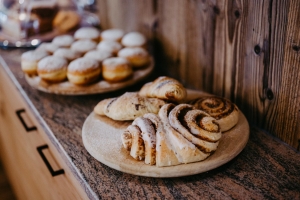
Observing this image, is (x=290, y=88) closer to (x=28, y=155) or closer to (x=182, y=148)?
(x=182, y=148)

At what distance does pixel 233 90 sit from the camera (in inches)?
41.7

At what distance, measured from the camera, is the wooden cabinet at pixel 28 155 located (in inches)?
39.2

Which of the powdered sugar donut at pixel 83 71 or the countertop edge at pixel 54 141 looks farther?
the powdered sugar donut at pixel 83 71

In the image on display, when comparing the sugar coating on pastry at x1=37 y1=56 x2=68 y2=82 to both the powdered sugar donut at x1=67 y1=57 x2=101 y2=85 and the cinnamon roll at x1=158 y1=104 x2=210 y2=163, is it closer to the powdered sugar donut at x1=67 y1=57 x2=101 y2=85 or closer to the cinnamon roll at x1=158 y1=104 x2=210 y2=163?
the powdered sugar donut at x1=67 y1=57 x2=101 y2=85

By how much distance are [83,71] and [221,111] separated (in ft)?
1.59

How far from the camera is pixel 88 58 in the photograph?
1.21 m

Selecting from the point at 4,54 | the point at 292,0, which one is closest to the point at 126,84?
the point at 292,0

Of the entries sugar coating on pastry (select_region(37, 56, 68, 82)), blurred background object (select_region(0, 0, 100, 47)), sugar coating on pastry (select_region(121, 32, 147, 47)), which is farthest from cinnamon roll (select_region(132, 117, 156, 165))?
blurred background object (select_region(0, 0, 100, 47))

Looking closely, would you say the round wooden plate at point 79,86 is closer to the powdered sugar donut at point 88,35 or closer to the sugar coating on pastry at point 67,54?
the sugar coating on pastry at point 67,54

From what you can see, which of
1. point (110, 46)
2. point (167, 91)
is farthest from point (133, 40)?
point (167, 91)

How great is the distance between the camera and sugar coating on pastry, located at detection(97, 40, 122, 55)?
133cm

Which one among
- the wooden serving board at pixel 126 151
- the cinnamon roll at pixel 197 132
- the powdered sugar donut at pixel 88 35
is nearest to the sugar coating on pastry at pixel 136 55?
the powdered sugar donut at pixel 88 35

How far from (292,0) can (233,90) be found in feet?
1.12

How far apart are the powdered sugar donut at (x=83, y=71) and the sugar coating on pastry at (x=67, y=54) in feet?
0.24
